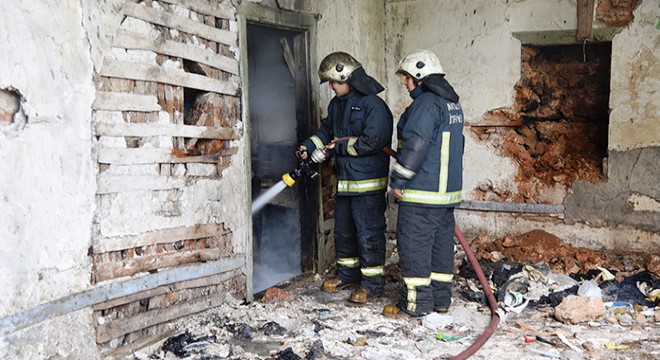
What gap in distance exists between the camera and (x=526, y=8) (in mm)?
6816

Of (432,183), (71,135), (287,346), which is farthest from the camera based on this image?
(432,183)

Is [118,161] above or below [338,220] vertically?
above

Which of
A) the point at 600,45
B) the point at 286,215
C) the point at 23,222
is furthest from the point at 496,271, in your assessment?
the point at 23,222

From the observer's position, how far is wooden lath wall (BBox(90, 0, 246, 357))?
4.18 metres

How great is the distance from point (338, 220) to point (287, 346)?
160 centimetres

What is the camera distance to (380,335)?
15.8 feet

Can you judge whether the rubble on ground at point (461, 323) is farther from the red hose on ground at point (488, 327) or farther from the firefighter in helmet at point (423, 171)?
the firefighter in helmet at point (423, 171)

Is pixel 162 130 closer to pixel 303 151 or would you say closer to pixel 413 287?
pixel 303 151

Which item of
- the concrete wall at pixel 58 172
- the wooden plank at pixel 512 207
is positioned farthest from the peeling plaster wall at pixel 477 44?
the concrete wall at pixel 58 172

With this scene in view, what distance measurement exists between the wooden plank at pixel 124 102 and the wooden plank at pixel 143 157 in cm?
28

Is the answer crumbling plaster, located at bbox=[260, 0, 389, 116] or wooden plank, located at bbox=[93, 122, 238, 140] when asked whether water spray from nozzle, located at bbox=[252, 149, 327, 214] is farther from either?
crumbling plaster, located at bbox=[260, 0, 389, 116]

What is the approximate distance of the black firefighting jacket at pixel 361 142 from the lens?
547cm

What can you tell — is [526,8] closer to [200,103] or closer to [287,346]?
[200,103]

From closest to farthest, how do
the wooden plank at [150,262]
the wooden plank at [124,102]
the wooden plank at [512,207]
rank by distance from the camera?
the wooden plank at [124,102] < the wooden plank at [150,262] < the wooden plank at [512,207]
